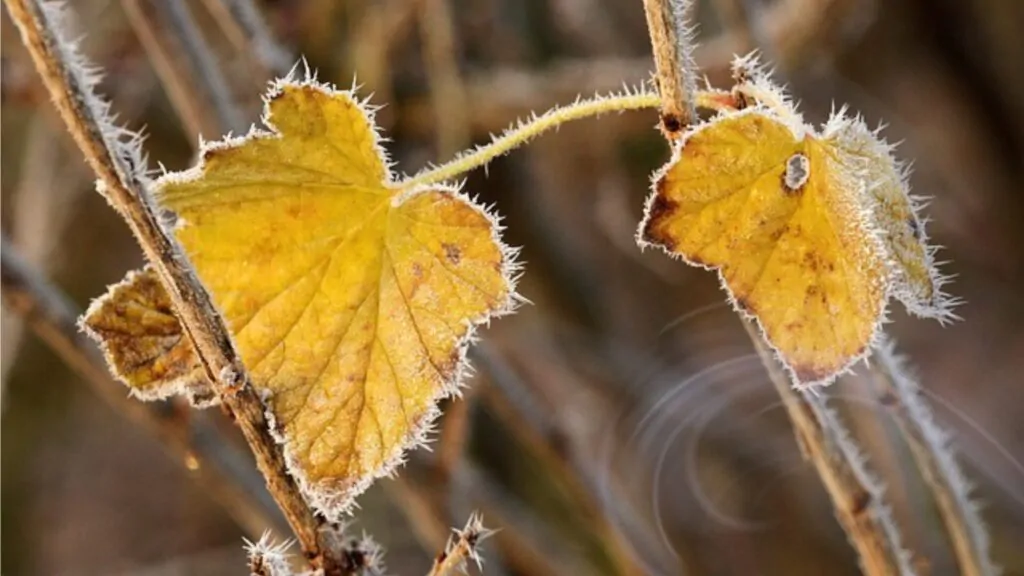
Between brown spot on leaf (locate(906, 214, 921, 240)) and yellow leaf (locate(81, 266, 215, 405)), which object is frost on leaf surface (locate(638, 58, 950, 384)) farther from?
yellow leaf (locate(81, 266, 215, 405))

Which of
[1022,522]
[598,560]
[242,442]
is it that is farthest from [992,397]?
[242,442]

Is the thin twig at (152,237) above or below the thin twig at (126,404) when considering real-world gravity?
below

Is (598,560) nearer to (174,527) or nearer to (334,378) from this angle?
(334,378)

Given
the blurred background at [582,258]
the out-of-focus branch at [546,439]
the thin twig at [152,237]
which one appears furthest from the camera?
the blurred background at [582,258]

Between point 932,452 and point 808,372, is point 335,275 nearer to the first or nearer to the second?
point 808,372

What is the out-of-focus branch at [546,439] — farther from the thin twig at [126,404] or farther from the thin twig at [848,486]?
the thin twig at [848,486]

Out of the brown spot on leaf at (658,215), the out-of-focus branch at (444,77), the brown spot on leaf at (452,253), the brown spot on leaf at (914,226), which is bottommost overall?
the brown spot on leaf at (452,253)

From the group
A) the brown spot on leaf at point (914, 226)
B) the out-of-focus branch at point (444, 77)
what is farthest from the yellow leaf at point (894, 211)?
the out-of-focus branch at point (444, 77)
